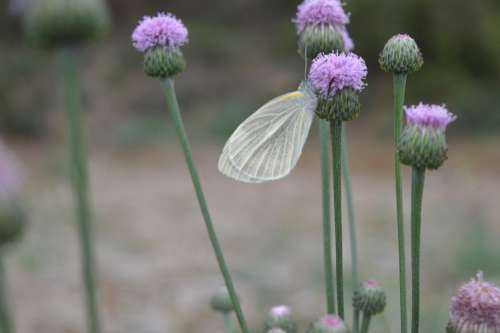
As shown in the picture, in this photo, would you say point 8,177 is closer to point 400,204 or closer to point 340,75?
point 340,75

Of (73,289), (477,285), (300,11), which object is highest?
(300,11)

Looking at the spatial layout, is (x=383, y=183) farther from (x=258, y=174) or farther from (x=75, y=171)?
(x=258, y=174)

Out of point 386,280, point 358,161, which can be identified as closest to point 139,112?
point 358,161

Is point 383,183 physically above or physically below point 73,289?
above

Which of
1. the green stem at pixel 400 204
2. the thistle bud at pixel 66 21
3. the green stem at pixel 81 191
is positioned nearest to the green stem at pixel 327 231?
the green stem at pixel 400 204

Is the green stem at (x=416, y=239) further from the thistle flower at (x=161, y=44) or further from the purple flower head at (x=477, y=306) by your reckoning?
the thistle flower at (x=161, y=44)

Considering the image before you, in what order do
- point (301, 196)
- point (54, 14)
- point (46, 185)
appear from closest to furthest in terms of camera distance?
point (54, 14) → point (301, 196) → point (46, 185)

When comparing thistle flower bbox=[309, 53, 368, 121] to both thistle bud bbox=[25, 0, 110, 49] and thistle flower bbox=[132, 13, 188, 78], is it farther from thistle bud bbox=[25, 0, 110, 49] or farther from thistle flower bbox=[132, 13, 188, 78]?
thistle bud bbox=[25, 0, 110, 49]
